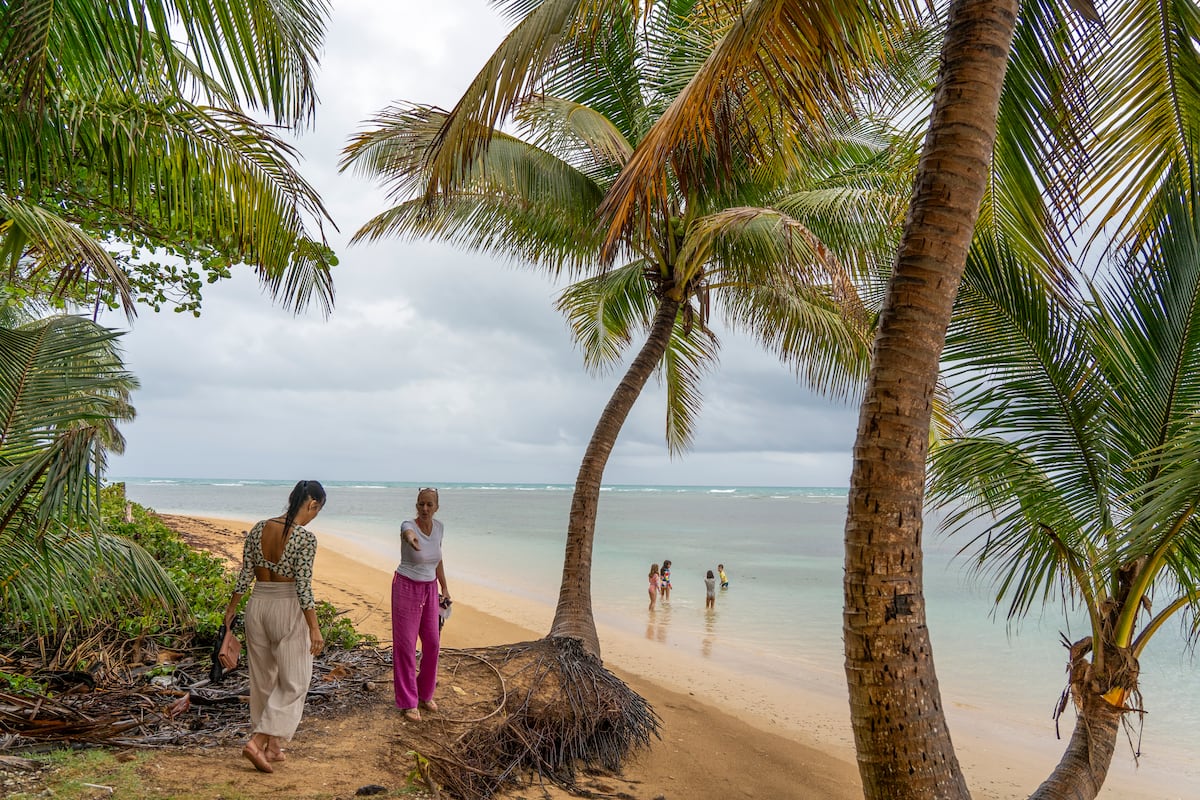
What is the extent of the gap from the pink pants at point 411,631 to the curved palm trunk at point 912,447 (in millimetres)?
3495

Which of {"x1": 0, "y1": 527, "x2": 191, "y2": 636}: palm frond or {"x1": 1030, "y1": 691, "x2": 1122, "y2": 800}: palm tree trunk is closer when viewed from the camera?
{"x1": 0, "y1": 527, "x2": 191, "y2": 636}: palm frond

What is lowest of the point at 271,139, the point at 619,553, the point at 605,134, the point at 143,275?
the point at 619,553

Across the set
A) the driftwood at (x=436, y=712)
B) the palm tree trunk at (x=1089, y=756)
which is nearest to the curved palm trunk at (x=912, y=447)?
the palm tree trunk at (x=1089, y=756)

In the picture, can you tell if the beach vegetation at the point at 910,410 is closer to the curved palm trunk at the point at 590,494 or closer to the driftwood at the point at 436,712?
the driftwood at the point at 436,712

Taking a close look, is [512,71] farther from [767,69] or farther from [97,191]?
[97,191]

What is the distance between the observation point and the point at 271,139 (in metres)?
5.04

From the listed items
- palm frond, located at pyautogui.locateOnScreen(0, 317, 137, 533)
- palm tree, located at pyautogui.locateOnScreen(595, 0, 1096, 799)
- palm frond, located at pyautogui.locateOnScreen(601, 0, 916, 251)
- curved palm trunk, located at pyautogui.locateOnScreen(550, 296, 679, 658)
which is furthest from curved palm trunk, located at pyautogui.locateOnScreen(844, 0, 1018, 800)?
curved palm trunk, located at pyautogui.locateOnScreen(550, 296, 679, 658)

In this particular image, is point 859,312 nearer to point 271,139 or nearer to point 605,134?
point 605,134

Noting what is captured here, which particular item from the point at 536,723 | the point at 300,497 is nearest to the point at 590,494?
the point at 536,723

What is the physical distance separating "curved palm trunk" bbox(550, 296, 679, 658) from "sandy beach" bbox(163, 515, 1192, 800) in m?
1.38

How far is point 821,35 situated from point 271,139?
3.54 meters

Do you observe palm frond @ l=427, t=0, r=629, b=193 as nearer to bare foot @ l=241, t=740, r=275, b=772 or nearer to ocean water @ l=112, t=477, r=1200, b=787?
bare foot @ l=241, t=740, r=275, b=772

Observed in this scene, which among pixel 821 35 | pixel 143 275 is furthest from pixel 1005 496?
pixel 143 275

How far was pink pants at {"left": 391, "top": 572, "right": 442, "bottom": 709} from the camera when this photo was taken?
5.54m
